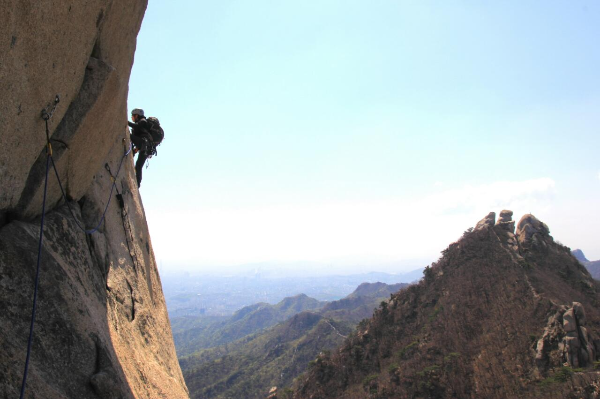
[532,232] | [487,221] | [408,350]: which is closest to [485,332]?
[408,350]

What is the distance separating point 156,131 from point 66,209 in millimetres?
6225

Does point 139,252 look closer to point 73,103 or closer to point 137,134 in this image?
point 137,134

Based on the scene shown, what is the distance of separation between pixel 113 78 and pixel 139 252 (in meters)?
5.50

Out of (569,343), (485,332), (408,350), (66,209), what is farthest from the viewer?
(408,350)

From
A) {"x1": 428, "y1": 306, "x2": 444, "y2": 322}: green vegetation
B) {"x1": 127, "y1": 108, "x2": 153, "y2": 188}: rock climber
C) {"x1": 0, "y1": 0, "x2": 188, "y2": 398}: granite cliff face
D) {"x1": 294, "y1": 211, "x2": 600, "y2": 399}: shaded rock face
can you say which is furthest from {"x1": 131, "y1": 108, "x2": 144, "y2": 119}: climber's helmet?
{"x1": 428, "y1": 306, "x2": 444, "y2": 322}: green vegetation

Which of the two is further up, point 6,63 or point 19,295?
point 6,63

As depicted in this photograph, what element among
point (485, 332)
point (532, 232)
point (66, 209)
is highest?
point (532, 232)

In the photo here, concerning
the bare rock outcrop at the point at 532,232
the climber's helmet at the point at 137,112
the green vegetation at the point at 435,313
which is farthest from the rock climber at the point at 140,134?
the bare rock outcrop at the point at 532,232

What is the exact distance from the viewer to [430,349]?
145 ft

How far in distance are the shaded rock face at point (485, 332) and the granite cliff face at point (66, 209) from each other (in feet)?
124

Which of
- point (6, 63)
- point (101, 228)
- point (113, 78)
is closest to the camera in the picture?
point (6, 63)

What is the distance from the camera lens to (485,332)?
42094mm

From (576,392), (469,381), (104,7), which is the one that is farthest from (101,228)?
(469,381)

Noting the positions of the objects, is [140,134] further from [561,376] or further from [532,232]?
[532,232]
